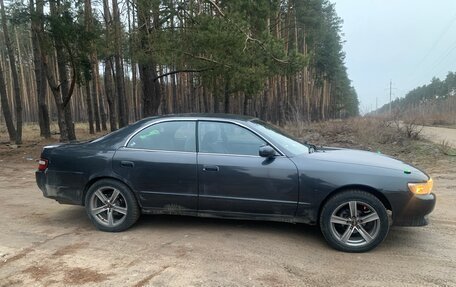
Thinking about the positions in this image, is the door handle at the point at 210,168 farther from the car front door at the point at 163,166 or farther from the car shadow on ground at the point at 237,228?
the car shadow on ground at the point at 237,228

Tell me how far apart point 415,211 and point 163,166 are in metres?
3.01

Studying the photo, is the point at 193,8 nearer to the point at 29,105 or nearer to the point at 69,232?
the point at 69,232

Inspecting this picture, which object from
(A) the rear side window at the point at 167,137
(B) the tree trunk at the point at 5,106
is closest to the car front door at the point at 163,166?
(A) the rear side window at the point at 167,137

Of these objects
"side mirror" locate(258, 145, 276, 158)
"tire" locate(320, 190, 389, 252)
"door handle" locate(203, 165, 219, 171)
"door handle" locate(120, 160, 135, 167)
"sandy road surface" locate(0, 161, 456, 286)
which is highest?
"side mirror" locate(258, 145, 276, 158)

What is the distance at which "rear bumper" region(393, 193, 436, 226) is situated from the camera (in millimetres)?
4523

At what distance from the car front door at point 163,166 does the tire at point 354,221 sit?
1.64 m

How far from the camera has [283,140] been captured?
5.26 meters

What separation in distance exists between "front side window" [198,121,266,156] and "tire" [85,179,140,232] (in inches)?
45.8

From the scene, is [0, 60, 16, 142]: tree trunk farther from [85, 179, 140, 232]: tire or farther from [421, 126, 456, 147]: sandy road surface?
[421, 126, 456, 147]: sandy road surface

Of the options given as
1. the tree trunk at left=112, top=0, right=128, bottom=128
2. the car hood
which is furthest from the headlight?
the tree trunk at left=112, top=0, right=128, bottom=128

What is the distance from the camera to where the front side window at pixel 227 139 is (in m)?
5.03

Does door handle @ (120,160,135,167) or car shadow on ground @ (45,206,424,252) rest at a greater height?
door handle @ (120,160,135,167)

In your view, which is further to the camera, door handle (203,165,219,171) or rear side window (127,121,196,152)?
rear side window (127,121,196,152)

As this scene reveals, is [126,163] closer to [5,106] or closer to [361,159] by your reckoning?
[361,159]
